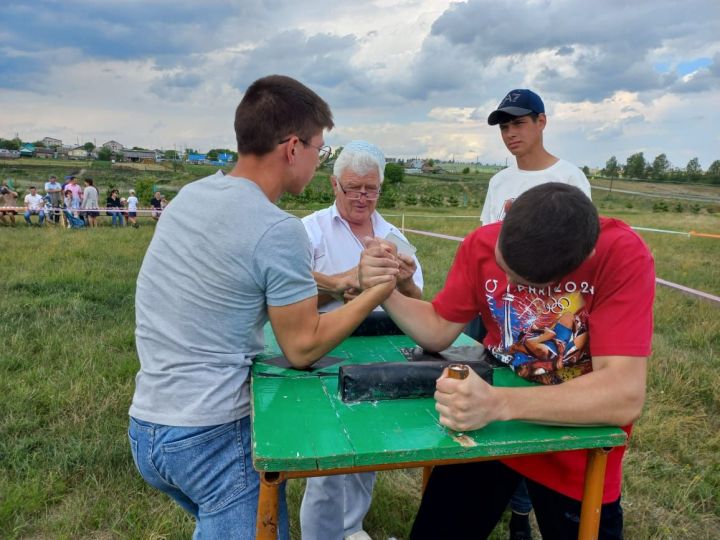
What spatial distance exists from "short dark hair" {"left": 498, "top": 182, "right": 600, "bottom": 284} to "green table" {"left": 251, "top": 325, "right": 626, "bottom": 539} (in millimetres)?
429

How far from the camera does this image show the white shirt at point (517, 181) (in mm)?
3658

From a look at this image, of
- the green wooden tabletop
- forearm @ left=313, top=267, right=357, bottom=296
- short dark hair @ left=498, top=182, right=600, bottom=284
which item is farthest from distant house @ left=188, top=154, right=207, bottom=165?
short dark hair @ left=498, top=182, right=600, bottom=284

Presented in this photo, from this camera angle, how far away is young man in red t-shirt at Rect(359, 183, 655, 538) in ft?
4.72

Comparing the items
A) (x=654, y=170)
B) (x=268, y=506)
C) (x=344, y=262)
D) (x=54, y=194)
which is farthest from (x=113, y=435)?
(x=654, y=170)

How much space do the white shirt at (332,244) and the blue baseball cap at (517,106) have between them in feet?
5.13

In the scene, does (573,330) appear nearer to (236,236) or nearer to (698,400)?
(236,236)

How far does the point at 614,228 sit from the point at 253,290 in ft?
3.64

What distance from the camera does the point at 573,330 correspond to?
1683 mm

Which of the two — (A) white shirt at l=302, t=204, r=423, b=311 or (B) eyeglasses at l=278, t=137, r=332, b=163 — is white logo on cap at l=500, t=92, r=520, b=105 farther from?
(B) eyeglasses at l=278, t=137, r=332, b=163

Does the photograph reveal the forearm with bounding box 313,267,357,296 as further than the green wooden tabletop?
Yes

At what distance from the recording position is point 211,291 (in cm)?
159

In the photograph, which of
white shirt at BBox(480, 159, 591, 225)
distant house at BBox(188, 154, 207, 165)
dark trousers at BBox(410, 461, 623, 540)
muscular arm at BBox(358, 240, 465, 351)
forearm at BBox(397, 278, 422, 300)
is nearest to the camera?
dark trousers at BBox(410, 461, 623, 540)

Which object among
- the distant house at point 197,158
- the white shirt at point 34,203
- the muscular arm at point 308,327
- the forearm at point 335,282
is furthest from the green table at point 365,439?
the distant house at point 197,158

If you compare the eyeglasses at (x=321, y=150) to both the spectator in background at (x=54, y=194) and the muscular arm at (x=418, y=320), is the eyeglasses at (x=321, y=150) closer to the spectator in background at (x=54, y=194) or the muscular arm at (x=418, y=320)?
the muscular arm at (x=418, y=320)
